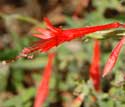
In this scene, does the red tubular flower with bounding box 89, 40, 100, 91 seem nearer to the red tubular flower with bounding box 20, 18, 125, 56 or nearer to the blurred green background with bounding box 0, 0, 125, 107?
the blurred green background with bounding box 0, 0, 125, 107

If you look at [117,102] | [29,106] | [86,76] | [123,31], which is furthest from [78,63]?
[123,31]

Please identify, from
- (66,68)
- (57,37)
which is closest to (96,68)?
(66,68)

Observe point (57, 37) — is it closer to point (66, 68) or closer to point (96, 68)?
point (96, 68)

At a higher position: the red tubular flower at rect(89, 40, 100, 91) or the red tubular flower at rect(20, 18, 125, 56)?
the red tubular flower at rect(20, 18, 125, 56)

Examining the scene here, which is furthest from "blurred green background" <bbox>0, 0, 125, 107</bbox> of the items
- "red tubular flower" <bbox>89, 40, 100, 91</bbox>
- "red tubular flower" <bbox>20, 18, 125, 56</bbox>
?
"red tubular flower" <bbox>20, 18, 125, 56</bbox>

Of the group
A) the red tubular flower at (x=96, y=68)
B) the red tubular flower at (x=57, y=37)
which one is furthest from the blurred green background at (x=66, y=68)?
the red tubular flower at (x=57, y=37)

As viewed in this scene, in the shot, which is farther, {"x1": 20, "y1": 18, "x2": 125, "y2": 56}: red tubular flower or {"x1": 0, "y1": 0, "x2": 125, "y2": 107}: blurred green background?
{"x1": 0, "y1": 0, "x2": 125, "y2": 107}: blurred green background

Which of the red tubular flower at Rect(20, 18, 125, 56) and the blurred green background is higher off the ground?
the red tubular flower at Rect(20, 18, 125, 56)

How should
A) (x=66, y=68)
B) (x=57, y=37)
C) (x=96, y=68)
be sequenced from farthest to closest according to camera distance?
1. (x=66, y=68)
2. (x=96, y=68)
3. (x=57, y=37)

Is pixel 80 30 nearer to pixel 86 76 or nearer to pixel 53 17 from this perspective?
pixel 86 76
